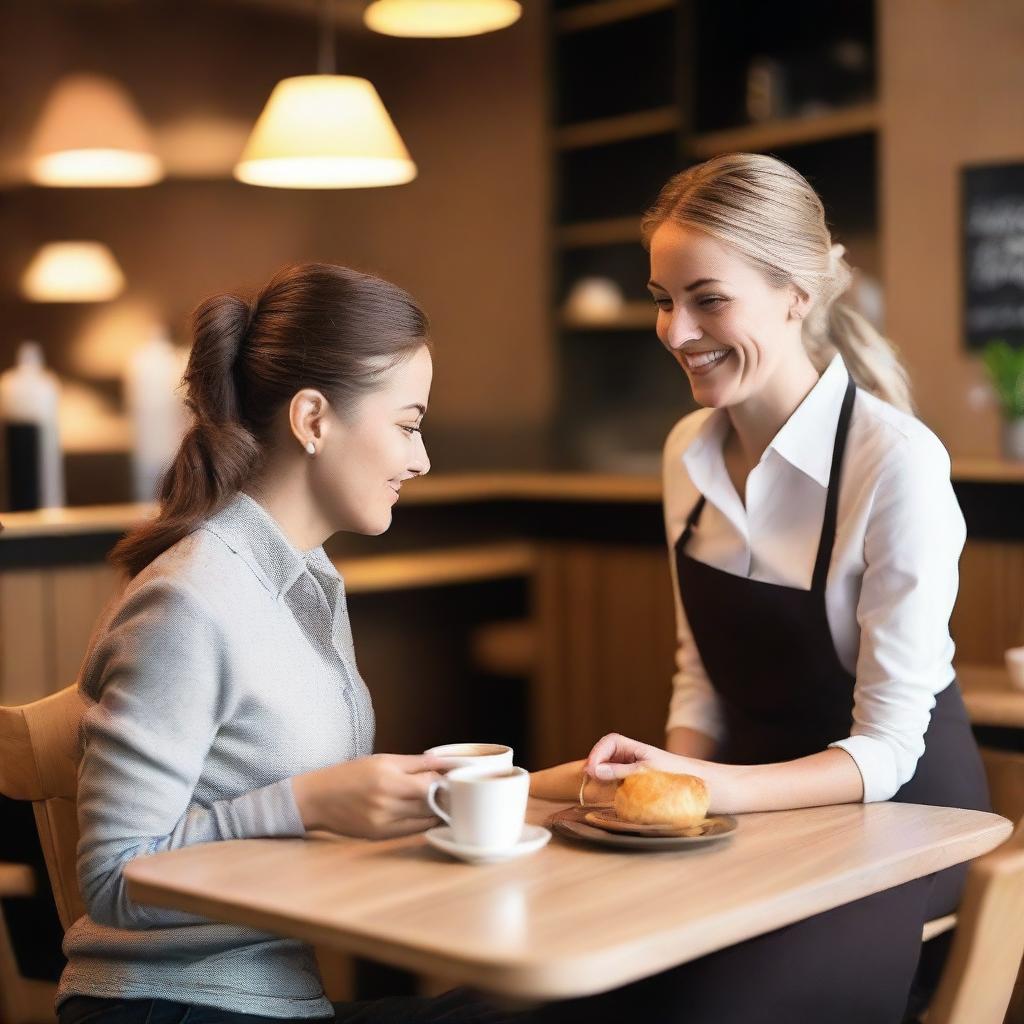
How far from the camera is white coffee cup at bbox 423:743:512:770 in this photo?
55.5 inches

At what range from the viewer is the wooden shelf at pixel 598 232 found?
5.61m

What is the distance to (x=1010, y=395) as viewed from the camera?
3.52 m

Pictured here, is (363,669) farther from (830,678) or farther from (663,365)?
(830,678)

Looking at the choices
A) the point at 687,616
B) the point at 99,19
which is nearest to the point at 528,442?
the point at 99,19

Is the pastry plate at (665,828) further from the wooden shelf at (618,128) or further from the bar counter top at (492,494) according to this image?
the wooden shelf at (618,128)

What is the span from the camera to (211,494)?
1617 millimetres

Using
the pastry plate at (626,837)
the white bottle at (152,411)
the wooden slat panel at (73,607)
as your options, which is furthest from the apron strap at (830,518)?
the white bottle at (152,411)

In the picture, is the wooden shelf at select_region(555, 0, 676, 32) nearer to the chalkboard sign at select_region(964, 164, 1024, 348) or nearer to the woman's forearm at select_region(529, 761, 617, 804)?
the chalkboard sign at select_region(964, 164, 1024, 348)

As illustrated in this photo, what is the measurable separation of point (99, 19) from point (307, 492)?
3.93m

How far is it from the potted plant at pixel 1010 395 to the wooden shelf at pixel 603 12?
2.36 metres

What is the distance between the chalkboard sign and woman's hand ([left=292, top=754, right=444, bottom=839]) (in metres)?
3.40

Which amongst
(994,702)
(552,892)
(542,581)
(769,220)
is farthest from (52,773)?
(542,581)

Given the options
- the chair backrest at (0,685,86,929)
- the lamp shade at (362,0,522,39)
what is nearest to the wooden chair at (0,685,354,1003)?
the chair backrest at (0,685,86,929)

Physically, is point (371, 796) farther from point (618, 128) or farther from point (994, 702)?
point (618, 128)
